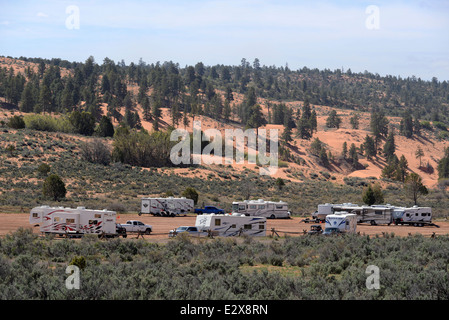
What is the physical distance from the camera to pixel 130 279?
1720 centimetres

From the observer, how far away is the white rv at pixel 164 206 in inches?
2138

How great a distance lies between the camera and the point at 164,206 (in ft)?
180

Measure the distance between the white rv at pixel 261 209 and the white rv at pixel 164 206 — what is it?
543 centimetres

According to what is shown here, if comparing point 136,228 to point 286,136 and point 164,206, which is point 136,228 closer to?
point 164,206

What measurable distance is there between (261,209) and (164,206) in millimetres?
10490

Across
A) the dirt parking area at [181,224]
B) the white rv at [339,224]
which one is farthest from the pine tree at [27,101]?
the white rv at [339,224]

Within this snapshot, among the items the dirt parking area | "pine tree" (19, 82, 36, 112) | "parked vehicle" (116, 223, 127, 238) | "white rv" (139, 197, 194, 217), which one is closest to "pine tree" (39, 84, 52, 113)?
"pine tree" (19, 82, 36, 112)

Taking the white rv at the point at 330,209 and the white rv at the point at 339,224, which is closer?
the white rv at the point at 339,224

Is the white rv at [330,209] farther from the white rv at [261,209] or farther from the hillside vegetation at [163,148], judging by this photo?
the hillside vegetation at [163,148]

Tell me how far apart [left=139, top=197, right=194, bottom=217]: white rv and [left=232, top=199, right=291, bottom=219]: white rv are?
5433mm

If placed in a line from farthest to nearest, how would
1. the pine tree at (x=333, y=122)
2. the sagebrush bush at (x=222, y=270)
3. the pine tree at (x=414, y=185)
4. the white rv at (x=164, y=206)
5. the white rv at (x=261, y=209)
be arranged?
the pine tree at (x=333, y=122) → the pine tree at (x=414, y=185) → the white rv at (x=261, y=209) → the white rv at (x=164, y=206) → the sagebrush bush at (x=222, y=270)

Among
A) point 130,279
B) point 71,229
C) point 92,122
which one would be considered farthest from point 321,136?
point 130,279

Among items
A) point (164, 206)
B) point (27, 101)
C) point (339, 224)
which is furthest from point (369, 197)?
point (27, 101)
